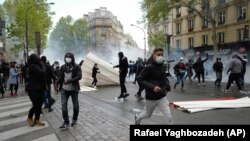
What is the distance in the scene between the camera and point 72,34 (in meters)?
102

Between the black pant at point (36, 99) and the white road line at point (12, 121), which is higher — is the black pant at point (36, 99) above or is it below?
above

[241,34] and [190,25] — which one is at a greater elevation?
[190,25]

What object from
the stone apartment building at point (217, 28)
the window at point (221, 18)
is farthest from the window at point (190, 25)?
the window at point (221, 18)

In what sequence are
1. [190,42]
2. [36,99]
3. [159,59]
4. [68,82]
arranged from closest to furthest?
[159,59], [68,82], [36,99], [190,42]

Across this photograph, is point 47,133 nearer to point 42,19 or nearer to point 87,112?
point 87,112

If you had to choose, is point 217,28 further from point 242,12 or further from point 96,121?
point 96,121

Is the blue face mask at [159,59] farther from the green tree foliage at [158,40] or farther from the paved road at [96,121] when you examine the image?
the green tree foliage at [158,40]

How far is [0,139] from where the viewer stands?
746cm

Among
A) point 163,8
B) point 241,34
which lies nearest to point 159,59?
point 163,8

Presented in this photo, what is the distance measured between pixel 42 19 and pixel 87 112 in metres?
41.3

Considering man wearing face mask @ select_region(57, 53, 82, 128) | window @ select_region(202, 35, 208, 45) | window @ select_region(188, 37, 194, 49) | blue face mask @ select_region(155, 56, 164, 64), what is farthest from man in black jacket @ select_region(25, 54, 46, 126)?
window @ select_region(188, 37, 194, 49)

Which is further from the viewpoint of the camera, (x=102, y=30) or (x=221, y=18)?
(x=102, y=30)

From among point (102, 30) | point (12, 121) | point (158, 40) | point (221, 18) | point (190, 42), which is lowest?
point (12, 121)

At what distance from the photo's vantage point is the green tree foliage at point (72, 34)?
102250 mm
